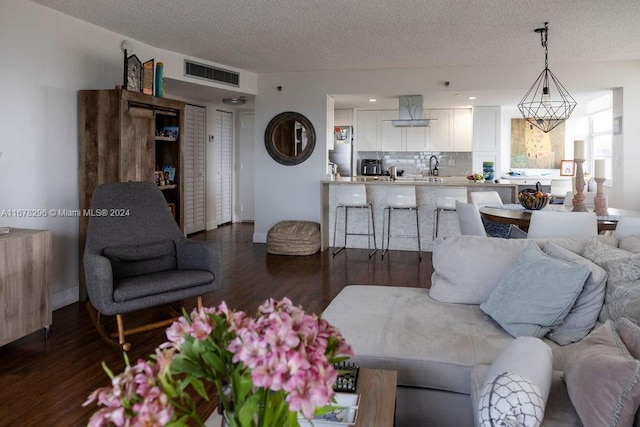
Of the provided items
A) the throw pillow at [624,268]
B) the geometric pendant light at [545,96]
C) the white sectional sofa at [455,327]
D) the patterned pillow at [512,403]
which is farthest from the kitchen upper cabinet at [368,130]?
the patterned pillow at [512,403]

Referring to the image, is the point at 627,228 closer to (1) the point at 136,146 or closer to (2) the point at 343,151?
(1) the point at 136,146

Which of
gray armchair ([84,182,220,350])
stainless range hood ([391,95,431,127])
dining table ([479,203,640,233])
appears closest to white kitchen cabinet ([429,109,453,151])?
stainless range hood ([391,95,431,127])

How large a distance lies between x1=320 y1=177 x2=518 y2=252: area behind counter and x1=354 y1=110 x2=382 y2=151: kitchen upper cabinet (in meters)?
2.51

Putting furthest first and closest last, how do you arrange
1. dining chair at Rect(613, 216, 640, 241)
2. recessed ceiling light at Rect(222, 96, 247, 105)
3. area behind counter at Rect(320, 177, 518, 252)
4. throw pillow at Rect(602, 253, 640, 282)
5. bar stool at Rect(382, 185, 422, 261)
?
recessed ceiling light at Rect(222, 96, 247, 105) → area behind counter at Rect(320, 177, 518, 252) → bar stool at Rect(382, 185, 422, 261) → dining chair at Rect(613, 216, 640, 241) → throw pillow at Rect(602, 253, 640, 282)

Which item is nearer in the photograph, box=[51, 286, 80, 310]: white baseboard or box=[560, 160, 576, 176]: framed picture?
box=[51, 286, 80, 310]: white baseboard

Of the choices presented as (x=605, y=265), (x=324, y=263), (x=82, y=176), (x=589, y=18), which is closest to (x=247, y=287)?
(x=324, y=263)

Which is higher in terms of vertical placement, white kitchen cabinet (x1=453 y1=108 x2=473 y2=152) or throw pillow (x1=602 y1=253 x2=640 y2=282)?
white kitchen cabinet (x1=453 y1=108 x2=473 y2=152)

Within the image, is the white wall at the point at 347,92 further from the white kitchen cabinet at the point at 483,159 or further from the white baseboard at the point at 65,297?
the white baseboard at the point at 65,297

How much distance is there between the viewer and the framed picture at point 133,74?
14.1 ft

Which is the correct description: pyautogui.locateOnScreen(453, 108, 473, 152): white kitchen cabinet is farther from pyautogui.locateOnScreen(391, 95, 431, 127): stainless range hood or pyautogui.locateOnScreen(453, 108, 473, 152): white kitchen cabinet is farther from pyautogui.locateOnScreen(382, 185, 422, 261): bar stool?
pyautogui.locateOnScreen(382, 185, 422, 261): bar stool

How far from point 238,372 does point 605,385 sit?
0.97 metres

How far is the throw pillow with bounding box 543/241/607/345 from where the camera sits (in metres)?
2.08

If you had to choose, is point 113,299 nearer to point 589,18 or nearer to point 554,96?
point 589,18

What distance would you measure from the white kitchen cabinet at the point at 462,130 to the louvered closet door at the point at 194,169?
14.6 ft
